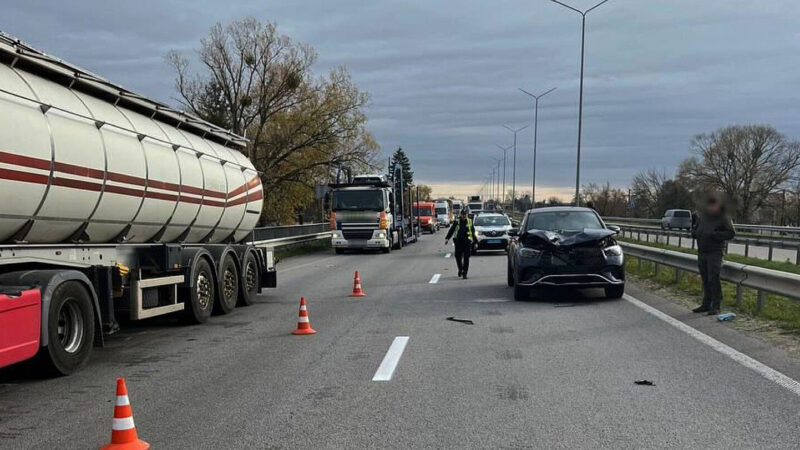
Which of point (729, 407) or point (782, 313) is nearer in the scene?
point (729, 407)

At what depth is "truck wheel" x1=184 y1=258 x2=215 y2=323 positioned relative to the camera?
10820mm

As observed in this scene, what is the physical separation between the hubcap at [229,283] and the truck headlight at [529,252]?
5032mm

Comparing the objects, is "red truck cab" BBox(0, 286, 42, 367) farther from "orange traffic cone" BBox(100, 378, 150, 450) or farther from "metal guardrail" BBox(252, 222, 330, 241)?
"metal guardrail" BBox(252, 222, 330, 241)

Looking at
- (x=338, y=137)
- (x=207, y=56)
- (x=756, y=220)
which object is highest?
(x=207, y=56)

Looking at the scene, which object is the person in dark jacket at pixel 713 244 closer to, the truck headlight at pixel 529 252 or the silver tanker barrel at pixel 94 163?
the truck headlight at pixel 529 252

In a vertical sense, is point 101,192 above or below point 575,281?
above

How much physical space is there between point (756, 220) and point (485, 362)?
6884 centimetres

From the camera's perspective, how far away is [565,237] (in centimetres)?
1289

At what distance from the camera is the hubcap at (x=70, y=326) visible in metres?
7.44

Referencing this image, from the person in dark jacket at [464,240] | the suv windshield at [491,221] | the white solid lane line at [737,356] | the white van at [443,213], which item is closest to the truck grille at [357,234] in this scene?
the suv windshield at [491,221]

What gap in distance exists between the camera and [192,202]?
A: 11.2 m

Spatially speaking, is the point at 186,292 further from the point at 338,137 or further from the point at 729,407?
the point at 338,137

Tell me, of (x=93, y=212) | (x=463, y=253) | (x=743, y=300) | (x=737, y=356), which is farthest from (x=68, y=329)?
(x=463, y=253)

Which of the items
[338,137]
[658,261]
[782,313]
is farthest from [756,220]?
[782,313]
